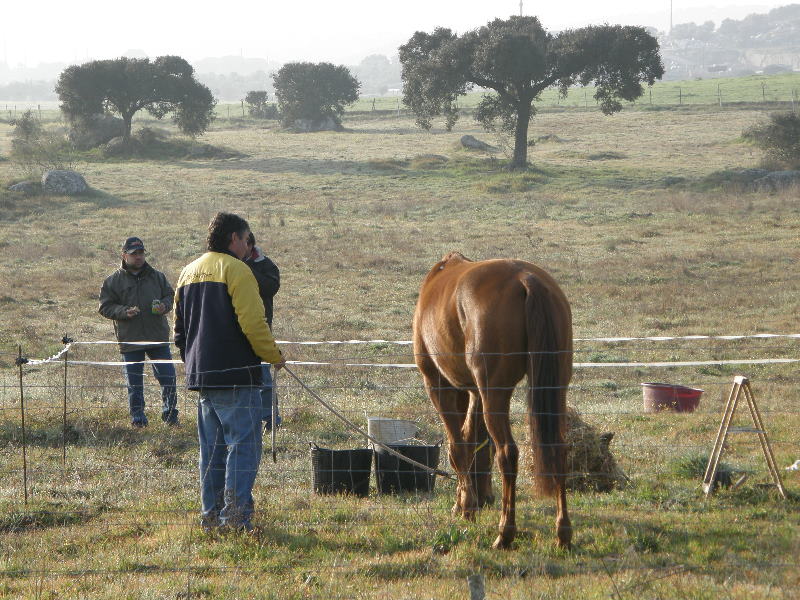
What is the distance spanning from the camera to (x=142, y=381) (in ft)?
31.0

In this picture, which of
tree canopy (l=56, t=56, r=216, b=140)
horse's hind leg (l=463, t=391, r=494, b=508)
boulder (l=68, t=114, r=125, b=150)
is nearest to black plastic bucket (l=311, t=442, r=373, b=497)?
horse's hind leg (l=463, t=391, r=494, b=508)

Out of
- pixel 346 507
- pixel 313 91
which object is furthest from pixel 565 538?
pixel 313 91

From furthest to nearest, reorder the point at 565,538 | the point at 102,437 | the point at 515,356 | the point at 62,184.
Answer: the point at 62,184 < the point at 102,437 < the point at 515,356 < the point at 565,538

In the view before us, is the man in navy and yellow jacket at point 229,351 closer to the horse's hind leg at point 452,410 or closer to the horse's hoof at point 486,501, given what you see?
the horse's hind leg at point 452,410

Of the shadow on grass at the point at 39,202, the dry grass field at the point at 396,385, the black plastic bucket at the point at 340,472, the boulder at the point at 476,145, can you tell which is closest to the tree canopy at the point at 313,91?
the boulder at the point at 476,145

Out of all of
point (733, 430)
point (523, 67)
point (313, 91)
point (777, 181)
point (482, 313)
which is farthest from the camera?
point (313, 91)

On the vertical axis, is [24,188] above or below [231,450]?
above

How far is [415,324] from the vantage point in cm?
678

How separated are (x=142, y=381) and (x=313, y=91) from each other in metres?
55.8

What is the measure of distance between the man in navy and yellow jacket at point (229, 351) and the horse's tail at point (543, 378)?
1651 mm

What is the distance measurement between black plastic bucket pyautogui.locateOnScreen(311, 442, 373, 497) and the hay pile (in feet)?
5.26

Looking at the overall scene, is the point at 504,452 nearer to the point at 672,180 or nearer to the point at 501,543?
the point at 501,543

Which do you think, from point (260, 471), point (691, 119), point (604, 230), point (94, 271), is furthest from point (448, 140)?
point (260, 471)

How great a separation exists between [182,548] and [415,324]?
92.3 inches
